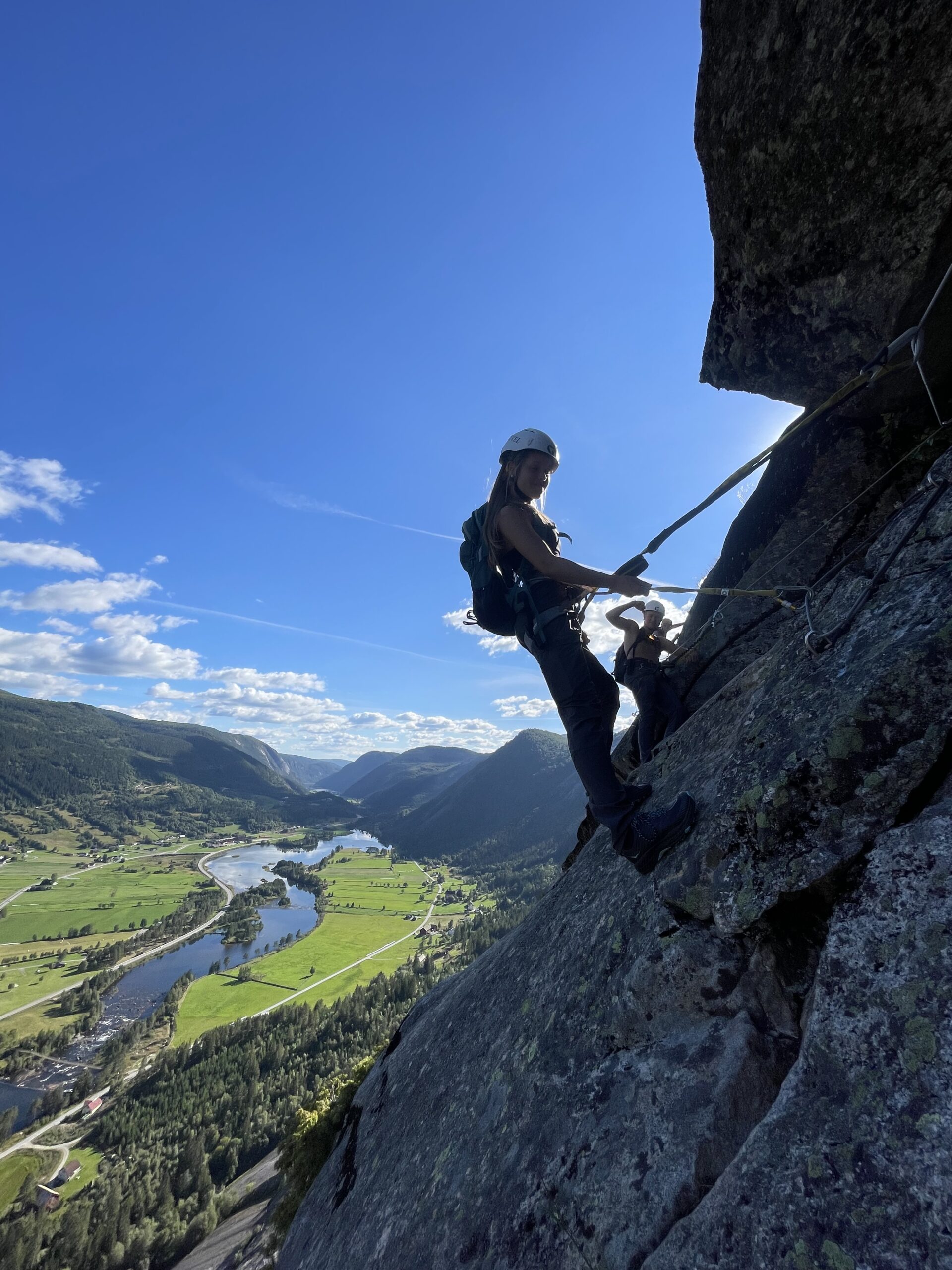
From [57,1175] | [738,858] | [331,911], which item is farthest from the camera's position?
[331,911]

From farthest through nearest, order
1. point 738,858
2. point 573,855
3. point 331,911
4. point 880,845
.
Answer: point 331,911 → point 573,855 → point 738,858 → point 880,845

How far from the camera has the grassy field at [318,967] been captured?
107 meters

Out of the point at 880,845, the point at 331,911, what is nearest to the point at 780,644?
the point at 880,845

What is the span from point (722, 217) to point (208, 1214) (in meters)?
89.4

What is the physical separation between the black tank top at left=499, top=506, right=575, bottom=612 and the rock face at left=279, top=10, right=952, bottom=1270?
7.29 feet

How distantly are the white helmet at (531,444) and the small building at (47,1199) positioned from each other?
341 feet

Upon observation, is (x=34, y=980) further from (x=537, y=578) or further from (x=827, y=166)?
(x=827, y=166)

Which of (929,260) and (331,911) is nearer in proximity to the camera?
(929,260)

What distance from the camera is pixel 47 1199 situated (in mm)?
66812

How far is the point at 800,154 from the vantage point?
635cm

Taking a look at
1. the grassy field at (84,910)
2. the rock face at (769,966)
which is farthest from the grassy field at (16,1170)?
the rock face at (769,966)

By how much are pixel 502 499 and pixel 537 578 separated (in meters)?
Answer: 0.94

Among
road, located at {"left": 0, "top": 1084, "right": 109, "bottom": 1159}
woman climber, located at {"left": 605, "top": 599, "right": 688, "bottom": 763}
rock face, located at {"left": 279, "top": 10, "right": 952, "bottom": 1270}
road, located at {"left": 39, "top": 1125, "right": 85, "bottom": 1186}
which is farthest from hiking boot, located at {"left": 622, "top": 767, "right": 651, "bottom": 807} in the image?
road, located at {"left": 0, "top": 1084, "right": 109, "bottom": 1159}

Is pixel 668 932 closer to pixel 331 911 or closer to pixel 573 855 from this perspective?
pixel 573 855
